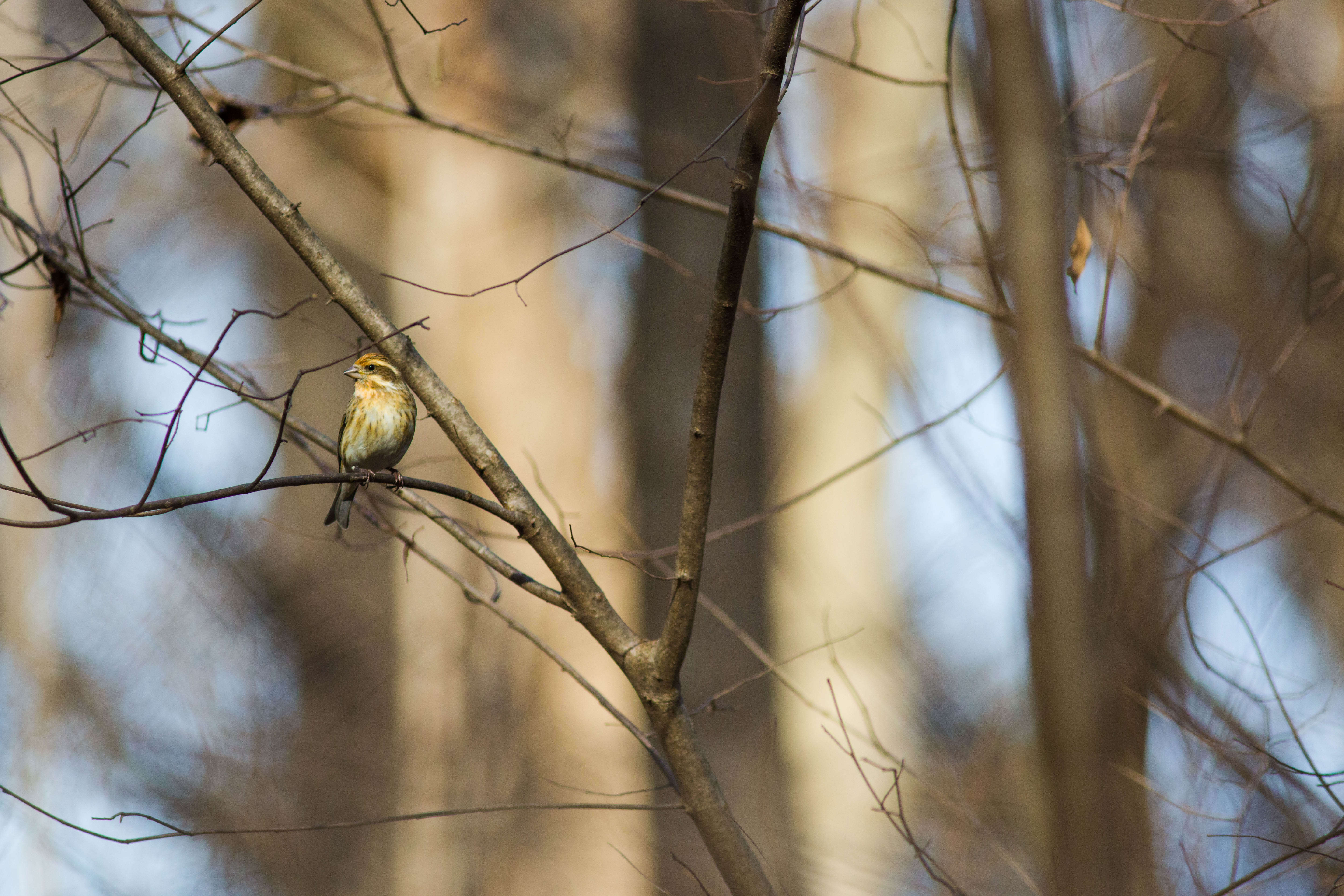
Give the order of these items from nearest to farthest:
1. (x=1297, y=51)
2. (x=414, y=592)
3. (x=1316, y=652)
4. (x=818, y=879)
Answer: (x=818, y=879)
(x=1316, y=652)
(x=1297, y=51)
(x=414, y=592)

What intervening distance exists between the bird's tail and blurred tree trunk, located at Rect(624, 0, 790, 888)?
1834 mm

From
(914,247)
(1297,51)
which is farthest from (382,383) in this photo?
(1297,51)

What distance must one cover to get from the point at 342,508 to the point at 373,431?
1.20 ft

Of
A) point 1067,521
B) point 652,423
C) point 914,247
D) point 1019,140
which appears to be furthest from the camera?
point 652,423

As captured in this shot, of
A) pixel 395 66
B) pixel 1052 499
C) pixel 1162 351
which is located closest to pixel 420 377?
pixel 395 66

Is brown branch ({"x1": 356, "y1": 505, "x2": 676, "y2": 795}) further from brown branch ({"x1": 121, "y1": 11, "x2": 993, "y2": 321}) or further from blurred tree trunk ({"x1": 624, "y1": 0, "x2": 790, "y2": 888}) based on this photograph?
blurred tree trunk ({"x1": 624, "y1": 0, "x2": 790, "y2": 888})

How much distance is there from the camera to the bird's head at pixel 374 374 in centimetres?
348

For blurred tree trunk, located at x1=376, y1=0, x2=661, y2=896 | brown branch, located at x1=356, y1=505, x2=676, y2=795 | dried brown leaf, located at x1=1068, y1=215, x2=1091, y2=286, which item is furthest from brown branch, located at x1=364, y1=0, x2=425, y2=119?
blurred tree trunk, located at x1=376, y1=0, x2=661, y2=896

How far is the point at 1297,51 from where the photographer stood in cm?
390

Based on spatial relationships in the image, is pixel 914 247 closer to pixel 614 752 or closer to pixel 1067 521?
pixel 1067 521

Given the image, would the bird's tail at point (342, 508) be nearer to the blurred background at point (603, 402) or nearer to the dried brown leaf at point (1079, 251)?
the blurred background at point (603, 402)

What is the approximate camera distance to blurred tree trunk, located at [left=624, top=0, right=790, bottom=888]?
4723 mm

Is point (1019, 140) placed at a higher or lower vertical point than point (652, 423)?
lower

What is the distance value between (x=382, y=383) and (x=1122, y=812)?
2983 millimetres
